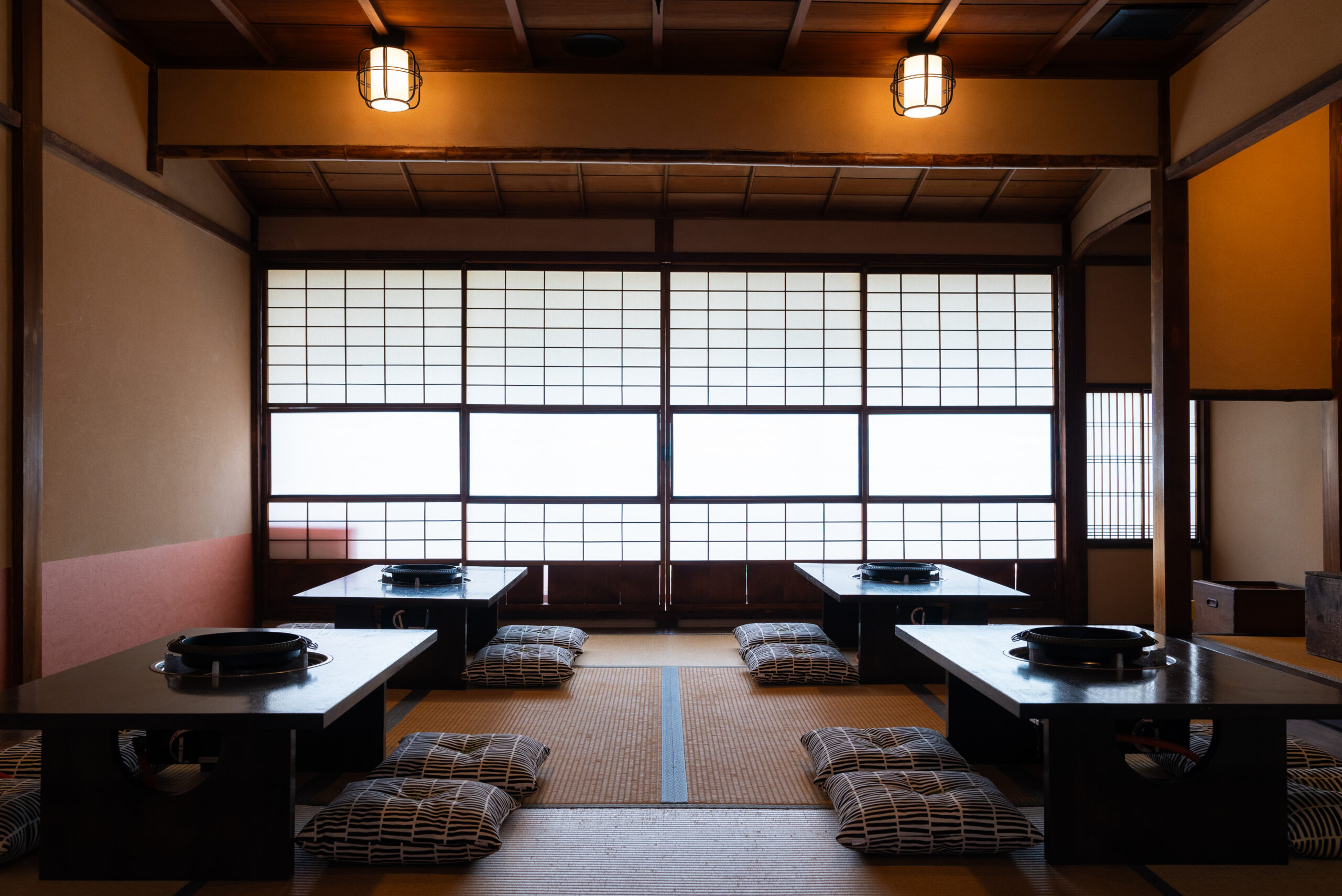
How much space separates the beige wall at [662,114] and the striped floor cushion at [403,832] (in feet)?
11.8

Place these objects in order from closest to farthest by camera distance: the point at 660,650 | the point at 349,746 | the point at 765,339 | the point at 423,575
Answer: the point at 349,746
the point at 423,575
the point at 660,650
the point at 765,339

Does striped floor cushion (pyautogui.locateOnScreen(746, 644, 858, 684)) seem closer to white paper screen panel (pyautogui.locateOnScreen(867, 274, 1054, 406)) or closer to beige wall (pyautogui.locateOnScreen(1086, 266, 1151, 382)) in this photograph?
white paper screen panel (pyautogui.locateOnScreen(867, 274, 1054, 406))

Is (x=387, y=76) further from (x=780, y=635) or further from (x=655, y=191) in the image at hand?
(x=780, y=635)

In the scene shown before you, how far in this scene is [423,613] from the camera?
4594 mm

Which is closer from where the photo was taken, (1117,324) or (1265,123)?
(1265,123)

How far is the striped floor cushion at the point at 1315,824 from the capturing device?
2.46 metres

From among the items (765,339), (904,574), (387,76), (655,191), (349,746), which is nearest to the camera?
(349,746)

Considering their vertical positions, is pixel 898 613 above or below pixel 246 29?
below

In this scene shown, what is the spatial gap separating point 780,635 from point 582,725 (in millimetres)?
1670

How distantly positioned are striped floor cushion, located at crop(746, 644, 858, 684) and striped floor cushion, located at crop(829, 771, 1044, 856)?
1909 millimetres

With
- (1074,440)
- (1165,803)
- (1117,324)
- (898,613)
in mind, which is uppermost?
(1117,324)

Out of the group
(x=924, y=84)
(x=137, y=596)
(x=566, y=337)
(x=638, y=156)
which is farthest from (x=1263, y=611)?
(x=137, y=596)

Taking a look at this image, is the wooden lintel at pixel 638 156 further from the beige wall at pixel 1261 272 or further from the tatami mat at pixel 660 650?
the tatami mat at pixel 660 650

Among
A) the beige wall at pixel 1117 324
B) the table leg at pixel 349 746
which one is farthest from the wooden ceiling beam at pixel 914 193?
the table leg at pixel 349 746
